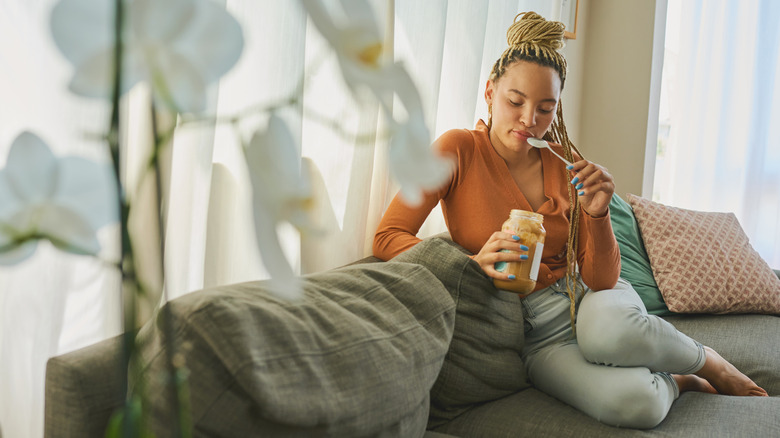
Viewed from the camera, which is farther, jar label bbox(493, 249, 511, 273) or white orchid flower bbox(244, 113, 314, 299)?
jar label bbox(493, 249, 511, 273)

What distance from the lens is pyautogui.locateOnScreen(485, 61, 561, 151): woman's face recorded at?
1568mm

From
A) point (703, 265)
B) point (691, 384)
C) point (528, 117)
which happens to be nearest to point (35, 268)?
point (528, 117)

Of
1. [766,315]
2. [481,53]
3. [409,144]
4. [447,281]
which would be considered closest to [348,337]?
[447,281]

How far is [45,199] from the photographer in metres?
0.24

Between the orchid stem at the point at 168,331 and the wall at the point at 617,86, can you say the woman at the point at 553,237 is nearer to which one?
the orchid stem at the point at 168,331

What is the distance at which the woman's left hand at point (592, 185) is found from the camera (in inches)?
58.1

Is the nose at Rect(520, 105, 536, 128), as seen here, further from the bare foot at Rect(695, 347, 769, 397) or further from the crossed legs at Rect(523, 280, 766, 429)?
the bare foot at Rect(695, 347, 769, 397)

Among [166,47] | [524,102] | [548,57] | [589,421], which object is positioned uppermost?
[548,57]

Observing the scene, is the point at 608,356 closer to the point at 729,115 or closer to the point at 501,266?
the point at 501,266

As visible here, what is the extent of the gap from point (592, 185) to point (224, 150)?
818 mm

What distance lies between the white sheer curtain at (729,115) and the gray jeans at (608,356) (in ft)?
7.03

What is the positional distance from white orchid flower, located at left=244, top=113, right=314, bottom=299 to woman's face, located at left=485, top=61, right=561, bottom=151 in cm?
142

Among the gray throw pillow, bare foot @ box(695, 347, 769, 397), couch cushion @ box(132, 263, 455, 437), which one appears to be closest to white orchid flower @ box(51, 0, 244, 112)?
couch cushion @ box(132, 263, 455, 437)

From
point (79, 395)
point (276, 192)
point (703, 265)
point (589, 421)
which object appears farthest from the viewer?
point (703, 265)
